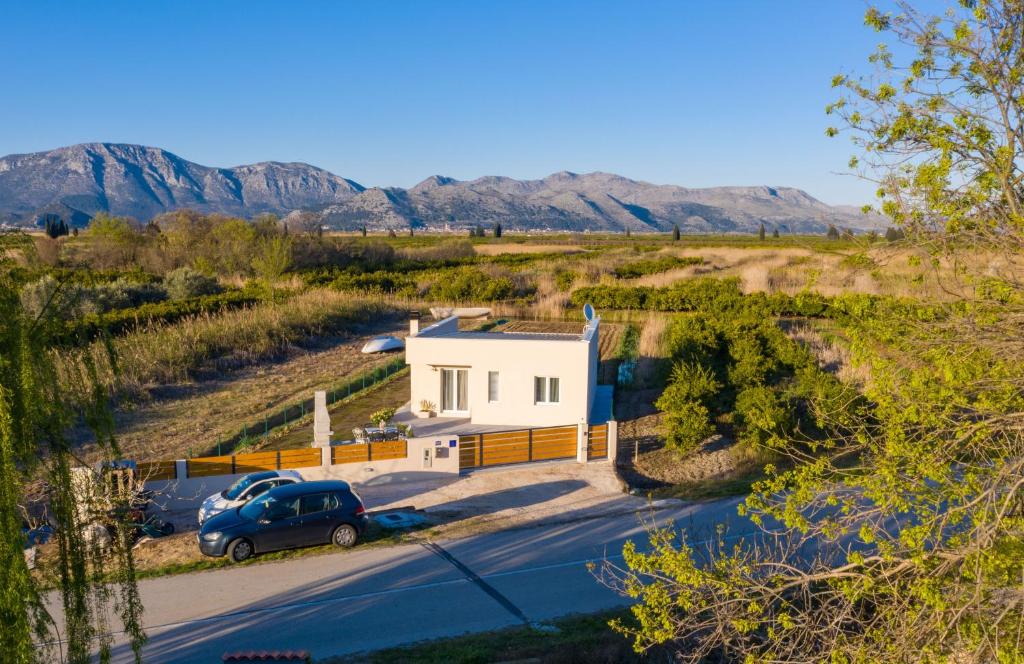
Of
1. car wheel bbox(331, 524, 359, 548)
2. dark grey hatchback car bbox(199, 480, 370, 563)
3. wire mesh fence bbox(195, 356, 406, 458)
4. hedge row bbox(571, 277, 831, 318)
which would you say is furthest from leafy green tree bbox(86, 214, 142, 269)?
car wheel bbox(331, 524, 359, 548)

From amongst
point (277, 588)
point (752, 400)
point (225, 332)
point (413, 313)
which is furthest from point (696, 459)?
point (413, 313)

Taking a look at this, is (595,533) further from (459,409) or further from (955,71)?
(955,71)

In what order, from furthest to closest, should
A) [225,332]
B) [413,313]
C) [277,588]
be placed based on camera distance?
[413,313] < [225,332] < [277,588]

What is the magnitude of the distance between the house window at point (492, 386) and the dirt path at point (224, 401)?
7.63m

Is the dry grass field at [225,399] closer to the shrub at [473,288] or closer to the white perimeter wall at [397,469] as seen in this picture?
the white perimeter wall at [397,469]

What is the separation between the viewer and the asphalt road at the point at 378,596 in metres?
11.3

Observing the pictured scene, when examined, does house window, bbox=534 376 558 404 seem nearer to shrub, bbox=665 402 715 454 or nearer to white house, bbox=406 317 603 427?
white house, bbox=406 317 603 427

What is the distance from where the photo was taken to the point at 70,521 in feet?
23.0

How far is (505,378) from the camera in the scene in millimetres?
23203

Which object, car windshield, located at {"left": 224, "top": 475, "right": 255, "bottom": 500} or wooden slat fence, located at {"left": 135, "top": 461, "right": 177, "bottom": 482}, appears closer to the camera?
car windshield, located at {"left": 224, "top": 475, "right": 255, "bottom": 500}

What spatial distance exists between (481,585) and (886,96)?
1013 cm

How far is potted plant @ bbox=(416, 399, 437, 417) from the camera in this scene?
23.8 m

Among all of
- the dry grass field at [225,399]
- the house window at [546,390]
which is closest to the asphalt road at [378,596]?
the house window at [546,390]

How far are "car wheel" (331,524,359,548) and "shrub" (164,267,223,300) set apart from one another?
A: 34.7 m
